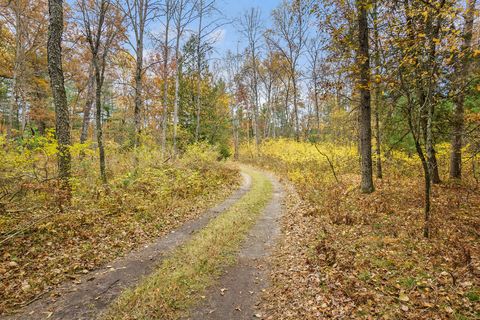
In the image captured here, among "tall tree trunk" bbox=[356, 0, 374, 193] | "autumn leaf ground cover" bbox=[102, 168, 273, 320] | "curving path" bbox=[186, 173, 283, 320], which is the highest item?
"tall tree trunk" bbox=[356, 0, 374, 193]

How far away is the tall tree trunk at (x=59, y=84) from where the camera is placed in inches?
282

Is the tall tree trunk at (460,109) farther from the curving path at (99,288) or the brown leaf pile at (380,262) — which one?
the curving path at (99,288)

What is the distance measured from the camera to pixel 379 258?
4988 millimetres

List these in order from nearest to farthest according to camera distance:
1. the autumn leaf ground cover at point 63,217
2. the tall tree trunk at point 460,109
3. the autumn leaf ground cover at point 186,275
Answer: the autumn leaf ground cover at point 186,275
the autumn leaf ground cover at point 63,217
the tall tree trunk at point 460,109

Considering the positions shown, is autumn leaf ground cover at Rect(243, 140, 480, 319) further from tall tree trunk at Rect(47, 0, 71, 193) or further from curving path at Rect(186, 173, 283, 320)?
tall tree trunk at Rect(47, 0, 71, 193)

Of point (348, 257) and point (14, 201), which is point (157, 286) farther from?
point (14, 201)

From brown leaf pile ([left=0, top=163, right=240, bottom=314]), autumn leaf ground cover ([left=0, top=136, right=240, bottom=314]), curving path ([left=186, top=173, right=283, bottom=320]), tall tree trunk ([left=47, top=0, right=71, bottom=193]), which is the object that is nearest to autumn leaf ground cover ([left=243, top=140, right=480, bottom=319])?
curving path ([left=186, top=173, right=283, bottom=320])

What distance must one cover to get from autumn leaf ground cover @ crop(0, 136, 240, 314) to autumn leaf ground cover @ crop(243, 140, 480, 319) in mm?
3829

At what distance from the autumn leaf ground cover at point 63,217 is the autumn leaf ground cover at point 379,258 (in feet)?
12.6

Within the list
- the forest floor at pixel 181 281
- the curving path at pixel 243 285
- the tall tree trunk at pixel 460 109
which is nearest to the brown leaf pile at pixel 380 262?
the curving path at pixel 243 285

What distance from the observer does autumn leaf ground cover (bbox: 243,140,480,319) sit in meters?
3.76

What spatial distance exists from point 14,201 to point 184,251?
174 inches

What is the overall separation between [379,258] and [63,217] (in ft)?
24.3

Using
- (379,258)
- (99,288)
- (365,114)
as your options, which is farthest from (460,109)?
(99,288)
